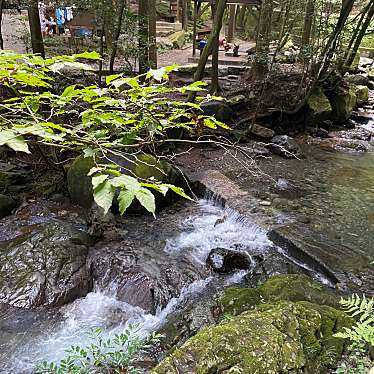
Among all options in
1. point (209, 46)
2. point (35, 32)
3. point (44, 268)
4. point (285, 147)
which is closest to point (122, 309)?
point (44, 268)

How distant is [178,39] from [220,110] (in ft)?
41.3

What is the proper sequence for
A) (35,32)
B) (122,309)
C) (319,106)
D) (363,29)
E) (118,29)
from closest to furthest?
1. (122,309)
2. (35,32)
3. (118,29)
4. (363,29)
5. (319,106)

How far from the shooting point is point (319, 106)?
1232 centimetres

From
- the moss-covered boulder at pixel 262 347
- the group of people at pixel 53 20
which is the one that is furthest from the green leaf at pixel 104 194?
the group of people at pixel 53 20

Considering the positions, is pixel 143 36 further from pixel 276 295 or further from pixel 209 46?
pixel 276 295

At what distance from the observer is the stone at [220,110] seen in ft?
35.4

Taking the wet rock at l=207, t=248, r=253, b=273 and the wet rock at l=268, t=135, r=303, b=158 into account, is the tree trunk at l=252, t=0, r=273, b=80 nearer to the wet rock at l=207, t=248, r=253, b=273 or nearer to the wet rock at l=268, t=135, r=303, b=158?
the wet rock at l=268, t=135, r=303, b=158

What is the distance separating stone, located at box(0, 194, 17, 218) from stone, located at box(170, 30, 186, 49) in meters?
17.2

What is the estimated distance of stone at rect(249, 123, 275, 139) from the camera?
10922mm

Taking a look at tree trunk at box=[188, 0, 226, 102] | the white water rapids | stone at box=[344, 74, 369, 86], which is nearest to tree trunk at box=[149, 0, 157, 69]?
tree trunk at box=[188, 0, 226, 102]

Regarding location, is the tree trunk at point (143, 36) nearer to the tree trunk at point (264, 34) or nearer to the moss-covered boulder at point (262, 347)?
the tree trunk at point (264, 34)

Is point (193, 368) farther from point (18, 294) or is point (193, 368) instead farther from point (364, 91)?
point (364, 91)

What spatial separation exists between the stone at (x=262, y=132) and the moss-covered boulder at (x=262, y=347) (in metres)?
8.50

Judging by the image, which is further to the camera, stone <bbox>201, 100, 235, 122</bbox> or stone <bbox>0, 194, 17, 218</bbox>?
stone <bbox>201, 100, 235, 122</bbox>
